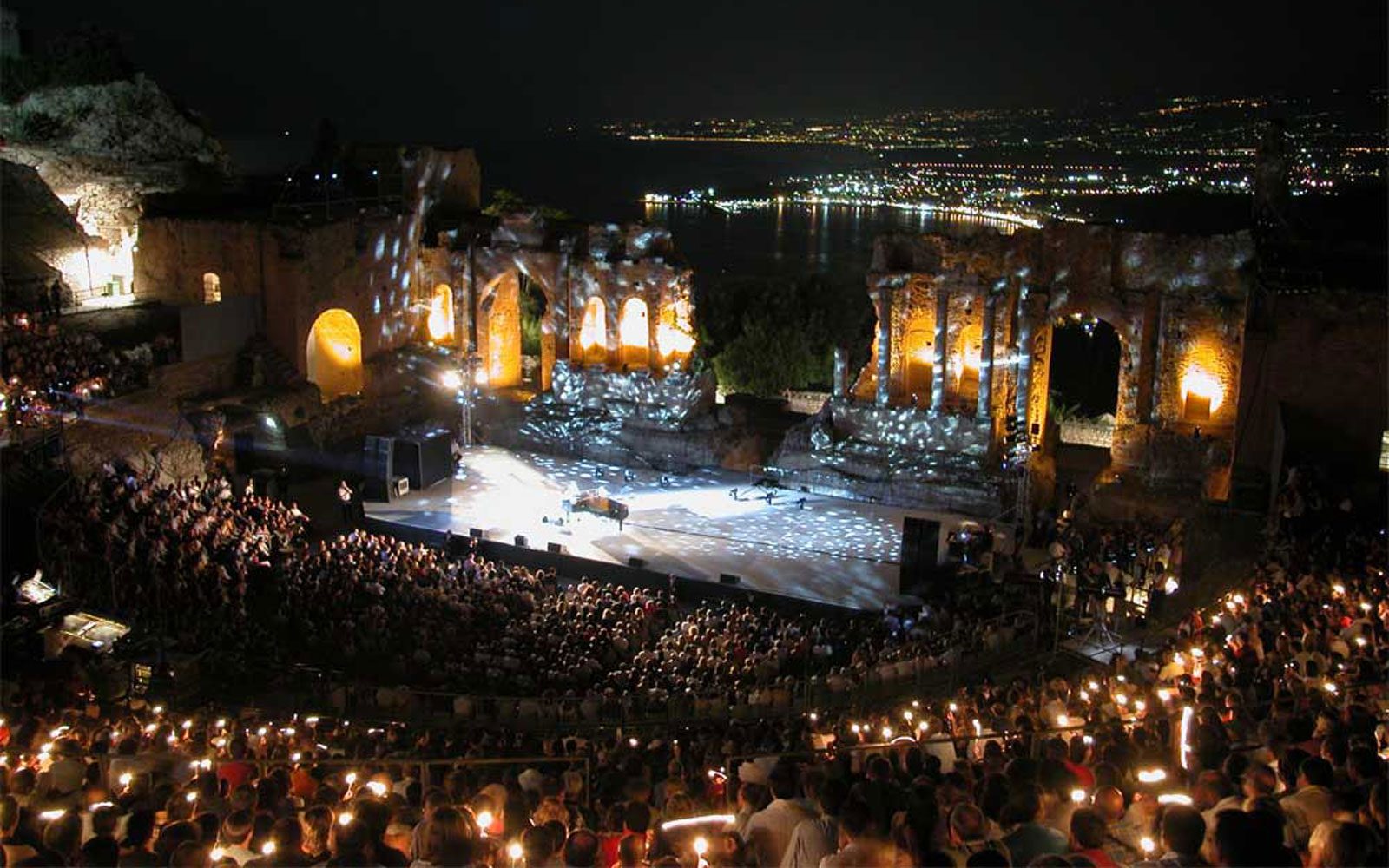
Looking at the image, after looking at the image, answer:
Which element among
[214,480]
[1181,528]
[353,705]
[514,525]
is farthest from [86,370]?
[1181,528]

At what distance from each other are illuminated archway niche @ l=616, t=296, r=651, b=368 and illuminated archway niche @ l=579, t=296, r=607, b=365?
1.90 ft

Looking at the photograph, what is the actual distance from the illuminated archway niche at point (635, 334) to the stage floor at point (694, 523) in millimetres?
3841

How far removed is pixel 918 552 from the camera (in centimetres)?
2362

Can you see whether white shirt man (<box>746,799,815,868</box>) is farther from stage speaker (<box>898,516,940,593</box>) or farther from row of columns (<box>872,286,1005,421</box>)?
row of columns (<box>872,286,1005,421</box>)

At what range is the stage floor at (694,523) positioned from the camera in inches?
977

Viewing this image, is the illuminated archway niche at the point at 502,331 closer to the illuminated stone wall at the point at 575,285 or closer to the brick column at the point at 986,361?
the illuminated stone wall at the point at 575,285

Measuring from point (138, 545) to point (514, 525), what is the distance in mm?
8975

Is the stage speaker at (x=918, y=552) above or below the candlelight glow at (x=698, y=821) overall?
below

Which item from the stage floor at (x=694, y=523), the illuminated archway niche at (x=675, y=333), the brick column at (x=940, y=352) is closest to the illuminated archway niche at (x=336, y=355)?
the stage floor at (x=694, y=523)

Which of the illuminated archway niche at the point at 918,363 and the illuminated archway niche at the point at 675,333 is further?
the illuminated archway niche at the point at 675,333

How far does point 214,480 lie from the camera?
24.9 m

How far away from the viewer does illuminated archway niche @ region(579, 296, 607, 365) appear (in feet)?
113

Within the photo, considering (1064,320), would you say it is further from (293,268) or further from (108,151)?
(108,151)

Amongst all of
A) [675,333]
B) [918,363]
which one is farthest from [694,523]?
[675,333]
